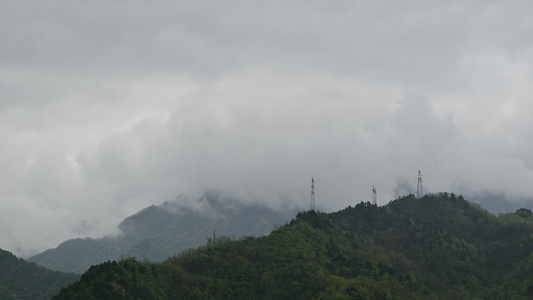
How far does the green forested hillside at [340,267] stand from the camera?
12938 centimetres

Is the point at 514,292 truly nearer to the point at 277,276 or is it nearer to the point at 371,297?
the point at 371,297

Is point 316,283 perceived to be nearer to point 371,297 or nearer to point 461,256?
point 371,297

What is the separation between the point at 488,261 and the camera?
169500mm

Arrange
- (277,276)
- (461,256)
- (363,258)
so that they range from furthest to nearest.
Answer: (461,256), (363,258), (277,276)

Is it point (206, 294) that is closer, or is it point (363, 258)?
point (206, 294)

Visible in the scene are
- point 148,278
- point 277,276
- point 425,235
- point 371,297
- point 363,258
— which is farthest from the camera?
point 425,235

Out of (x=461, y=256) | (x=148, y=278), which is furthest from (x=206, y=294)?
(x=461, y=256)

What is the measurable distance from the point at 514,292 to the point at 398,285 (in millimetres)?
31732

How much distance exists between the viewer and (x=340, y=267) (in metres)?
154

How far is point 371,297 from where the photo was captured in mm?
125312

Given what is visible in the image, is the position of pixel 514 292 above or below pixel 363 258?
below

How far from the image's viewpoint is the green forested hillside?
424ft

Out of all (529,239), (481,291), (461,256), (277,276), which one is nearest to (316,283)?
(277,276)

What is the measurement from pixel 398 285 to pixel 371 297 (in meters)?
20.4
